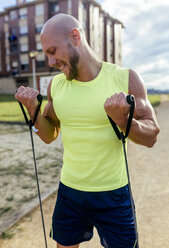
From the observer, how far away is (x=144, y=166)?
16.2 ft

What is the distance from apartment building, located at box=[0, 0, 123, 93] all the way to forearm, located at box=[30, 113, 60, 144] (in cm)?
2901

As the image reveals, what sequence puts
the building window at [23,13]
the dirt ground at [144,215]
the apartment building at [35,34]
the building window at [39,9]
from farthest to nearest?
the building window at [23,13] < the building window at [39,9] < the apartment building at [35,34] < the dirt ground at [144,215]

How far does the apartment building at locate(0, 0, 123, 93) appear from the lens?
99.4 feet

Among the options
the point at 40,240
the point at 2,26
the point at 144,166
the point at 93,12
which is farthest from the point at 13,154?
the point at 2,26

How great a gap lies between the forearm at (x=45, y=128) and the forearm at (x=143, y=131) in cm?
67

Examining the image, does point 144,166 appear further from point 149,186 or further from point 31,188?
point 31,188

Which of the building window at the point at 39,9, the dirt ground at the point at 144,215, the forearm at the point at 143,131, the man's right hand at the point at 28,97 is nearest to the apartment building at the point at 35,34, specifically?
the building window at the point at 39,9

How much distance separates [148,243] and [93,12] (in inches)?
1275

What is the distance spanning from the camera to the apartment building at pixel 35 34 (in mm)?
30297

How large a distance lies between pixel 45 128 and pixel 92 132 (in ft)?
1.35

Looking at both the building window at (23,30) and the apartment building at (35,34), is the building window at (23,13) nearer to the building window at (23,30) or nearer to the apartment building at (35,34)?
the apartment building at (35,34)

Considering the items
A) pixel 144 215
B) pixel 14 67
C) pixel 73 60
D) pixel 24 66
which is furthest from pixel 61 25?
pixel 14 67

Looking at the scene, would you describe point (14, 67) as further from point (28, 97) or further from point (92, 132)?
point (92, 132)

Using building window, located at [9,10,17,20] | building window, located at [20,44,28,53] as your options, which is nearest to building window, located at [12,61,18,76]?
building window, located at [20,44,28,53]
